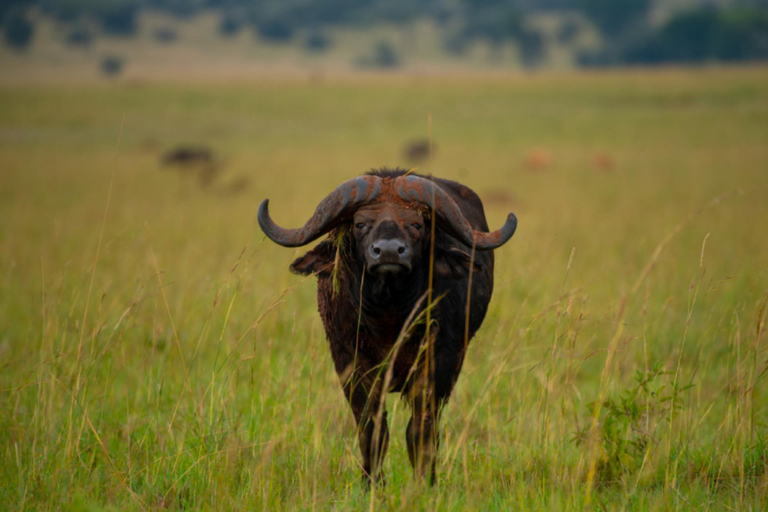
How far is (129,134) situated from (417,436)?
37.6m

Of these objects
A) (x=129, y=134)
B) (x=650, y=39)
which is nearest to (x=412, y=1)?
(x=650, y=39)

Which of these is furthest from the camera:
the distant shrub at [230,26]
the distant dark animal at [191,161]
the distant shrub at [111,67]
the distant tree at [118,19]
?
the distant shrub at [230,26]

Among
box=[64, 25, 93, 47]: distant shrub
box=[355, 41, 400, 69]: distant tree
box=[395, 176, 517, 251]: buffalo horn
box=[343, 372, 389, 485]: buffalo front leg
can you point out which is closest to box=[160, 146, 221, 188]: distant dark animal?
box=[343, 372, 389, 485]: buffalo front leg

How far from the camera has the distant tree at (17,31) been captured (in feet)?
295

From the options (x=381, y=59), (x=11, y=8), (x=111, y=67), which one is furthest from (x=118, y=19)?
(x=381, y=59)

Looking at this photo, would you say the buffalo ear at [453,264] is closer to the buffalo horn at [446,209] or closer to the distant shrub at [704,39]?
the buffalo horn at [446,209]

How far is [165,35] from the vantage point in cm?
10256

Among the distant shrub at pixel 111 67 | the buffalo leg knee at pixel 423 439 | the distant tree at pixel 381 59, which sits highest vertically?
the distant tree at pixel 381 59

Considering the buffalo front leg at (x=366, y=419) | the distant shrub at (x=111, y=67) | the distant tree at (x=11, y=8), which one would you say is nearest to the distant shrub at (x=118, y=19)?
the distant tree at (x=11, y=8)

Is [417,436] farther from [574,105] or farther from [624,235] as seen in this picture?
[574,105]

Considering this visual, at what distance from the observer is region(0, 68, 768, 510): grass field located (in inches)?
151

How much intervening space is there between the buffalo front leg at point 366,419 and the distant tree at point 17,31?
9908cm

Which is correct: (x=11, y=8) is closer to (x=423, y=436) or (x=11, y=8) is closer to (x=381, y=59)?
(x=381, y=59)

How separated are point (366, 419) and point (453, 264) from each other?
3.32 ft
